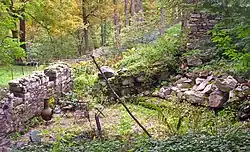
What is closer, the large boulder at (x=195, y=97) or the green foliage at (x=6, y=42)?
the large boulder at (x=195, y=97)

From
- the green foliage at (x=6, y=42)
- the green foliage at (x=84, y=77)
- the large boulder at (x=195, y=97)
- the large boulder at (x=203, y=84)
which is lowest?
the green foliage at (x=84, y=77)

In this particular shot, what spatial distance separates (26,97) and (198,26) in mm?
5746

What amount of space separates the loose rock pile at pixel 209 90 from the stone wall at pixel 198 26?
158 centimetres

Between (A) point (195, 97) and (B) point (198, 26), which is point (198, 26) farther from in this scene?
(A) point (195, 97)

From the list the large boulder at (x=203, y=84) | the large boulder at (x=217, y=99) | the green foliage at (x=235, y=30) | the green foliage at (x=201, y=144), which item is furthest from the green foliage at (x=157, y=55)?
the green foliage at (x=201, y=144)

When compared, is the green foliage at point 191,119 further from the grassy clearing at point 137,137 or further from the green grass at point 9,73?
the green grass at point 9,73

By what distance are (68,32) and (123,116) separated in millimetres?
10513

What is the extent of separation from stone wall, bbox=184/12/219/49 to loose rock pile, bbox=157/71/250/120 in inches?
62.0

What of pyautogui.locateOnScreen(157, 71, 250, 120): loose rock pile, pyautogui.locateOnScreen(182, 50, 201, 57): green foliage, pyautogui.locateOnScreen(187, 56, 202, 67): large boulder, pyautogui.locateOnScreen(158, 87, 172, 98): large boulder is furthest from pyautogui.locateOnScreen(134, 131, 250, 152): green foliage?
pyautogui.locateOnScreen(182, 50, 201, 57): green foliage

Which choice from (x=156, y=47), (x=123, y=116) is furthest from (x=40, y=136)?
(x=156, y=47)

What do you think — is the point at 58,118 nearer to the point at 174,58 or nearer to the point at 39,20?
the point at 174,58

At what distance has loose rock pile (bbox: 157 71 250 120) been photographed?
797 cm

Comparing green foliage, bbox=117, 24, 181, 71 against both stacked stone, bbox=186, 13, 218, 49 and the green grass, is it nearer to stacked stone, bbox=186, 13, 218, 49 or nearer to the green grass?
stacked stone, bbox=186, 13, 218, 49

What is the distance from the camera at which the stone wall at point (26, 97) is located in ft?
25.2
